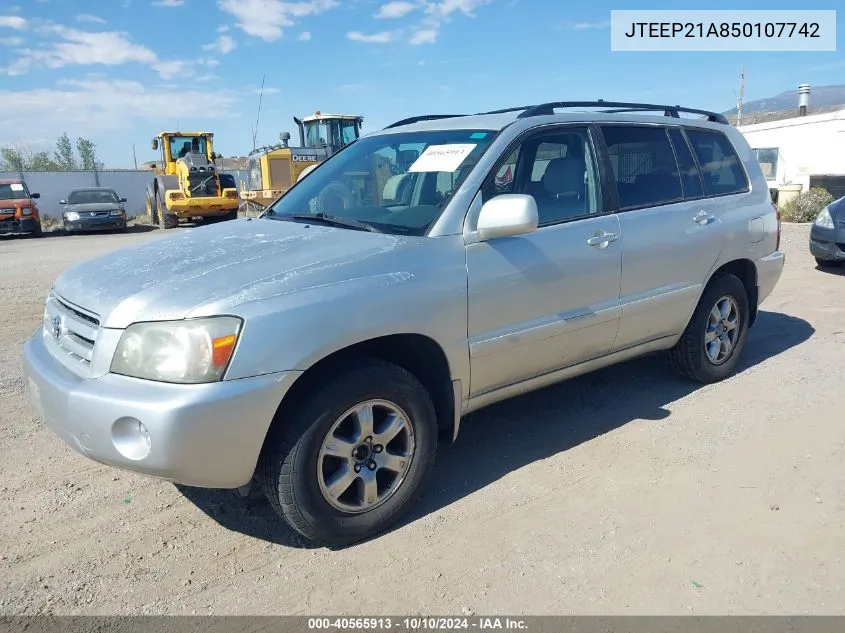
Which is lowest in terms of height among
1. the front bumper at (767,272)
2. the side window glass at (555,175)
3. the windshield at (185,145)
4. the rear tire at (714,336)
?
the rear tire at (714,336)

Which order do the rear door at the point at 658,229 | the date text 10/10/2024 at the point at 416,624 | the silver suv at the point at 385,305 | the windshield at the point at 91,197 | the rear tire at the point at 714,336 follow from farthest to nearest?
the windshield at the point at 91,197, the rear tire at the point at 714,336, the rear door at the point at 658,229, the silver suv at the point at 385,305, the date text 10/10/2024 at the point at 416,624

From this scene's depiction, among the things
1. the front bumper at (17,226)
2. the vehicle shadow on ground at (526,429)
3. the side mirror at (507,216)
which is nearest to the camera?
the side mirror at (507,216)

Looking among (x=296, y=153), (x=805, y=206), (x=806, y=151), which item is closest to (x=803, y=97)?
(x=806, y=151)

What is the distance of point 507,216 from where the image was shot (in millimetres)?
3162

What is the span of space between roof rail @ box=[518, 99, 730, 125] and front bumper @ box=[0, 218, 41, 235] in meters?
20.4

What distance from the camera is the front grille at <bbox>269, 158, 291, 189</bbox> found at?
21156 mm

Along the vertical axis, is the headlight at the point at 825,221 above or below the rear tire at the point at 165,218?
below

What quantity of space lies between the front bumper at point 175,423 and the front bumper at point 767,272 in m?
3.86

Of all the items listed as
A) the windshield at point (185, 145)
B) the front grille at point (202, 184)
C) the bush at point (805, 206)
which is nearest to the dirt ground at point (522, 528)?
the bush at point (805, 206)

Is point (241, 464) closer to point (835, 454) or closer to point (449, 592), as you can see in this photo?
point (449, 592)

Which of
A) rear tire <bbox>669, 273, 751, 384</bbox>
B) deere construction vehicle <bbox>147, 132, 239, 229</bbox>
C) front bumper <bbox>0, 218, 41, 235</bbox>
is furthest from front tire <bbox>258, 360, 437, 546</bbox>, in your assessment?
front bumper <bbox>0, 218, 41, 235</bbox>

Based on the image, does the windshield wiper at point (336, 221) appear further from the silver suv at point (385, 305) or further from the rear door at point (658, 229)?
the rear door at point (658, 229)

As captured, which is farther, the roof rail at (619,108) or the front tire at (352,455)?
the roof rail at (619,108)

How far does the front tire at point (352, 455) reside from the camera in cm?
273
